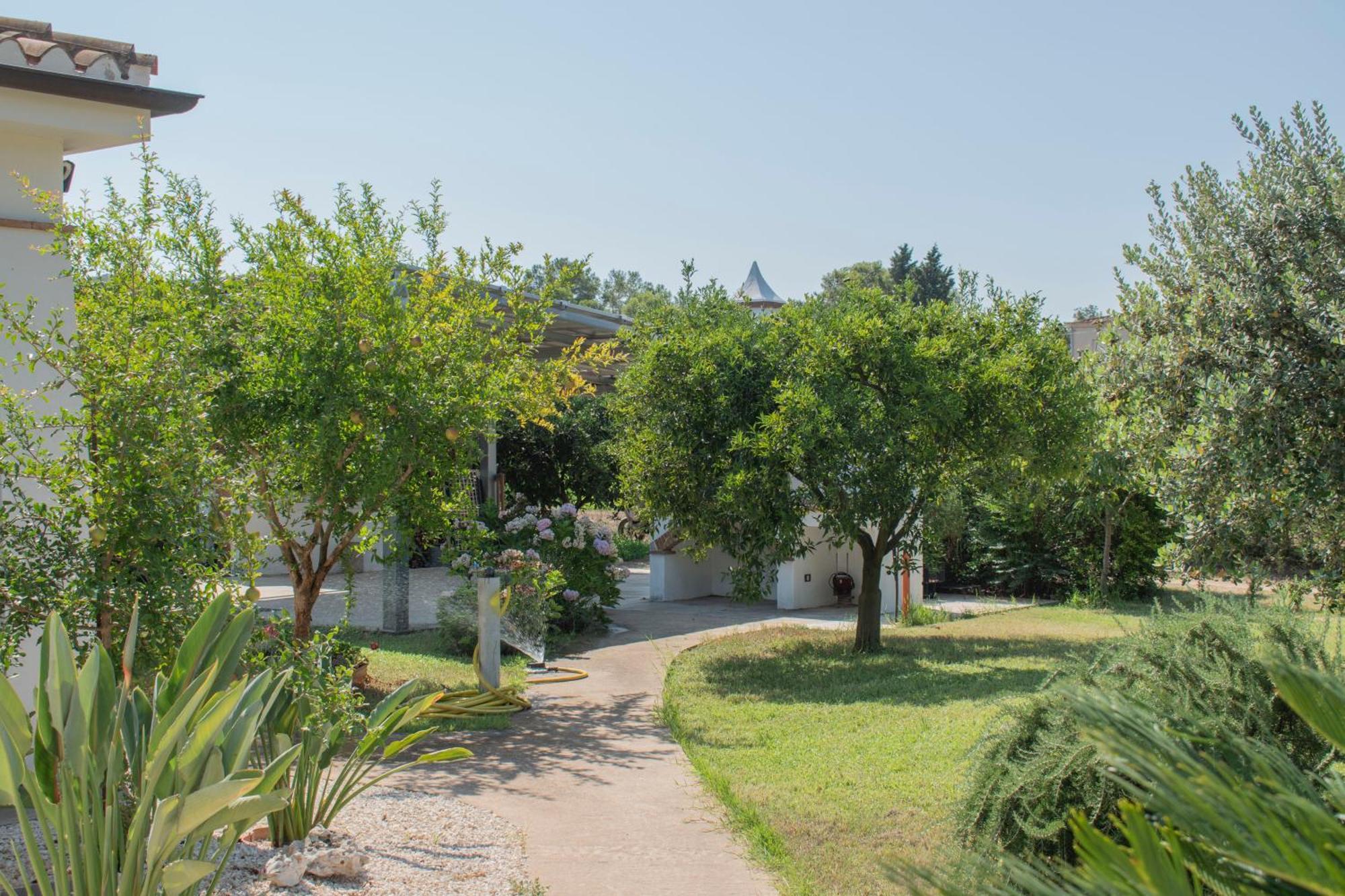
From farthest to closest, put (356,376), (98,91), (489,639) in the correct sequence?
(489,639)
(356,376)
(98,91)

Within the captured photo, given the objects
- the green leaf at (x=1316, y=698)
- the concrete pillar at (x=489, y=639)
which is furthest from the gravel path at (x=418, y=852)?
the green leaf at (x=1316, y=698)

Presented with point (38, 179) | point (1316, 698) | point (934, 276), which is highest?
point (934, 276)

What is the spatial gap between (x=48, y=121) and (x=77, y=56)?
394 millimetres

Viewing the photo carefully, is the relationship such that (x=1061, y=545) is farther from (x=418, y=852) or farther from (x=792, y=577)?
(x=418, y=852)

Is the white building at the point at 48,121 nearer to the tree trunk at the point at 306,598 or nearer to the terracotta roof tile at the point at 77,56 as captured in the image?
the terracotta roof tile at the point at 77,56

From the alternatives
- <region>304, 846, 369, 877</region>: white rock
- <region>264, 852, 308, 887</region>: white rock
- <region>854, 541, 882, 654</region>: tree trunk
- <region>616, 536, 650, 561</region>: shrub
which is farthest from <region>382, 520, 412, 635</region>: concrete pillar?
<region>616, 536, 650, 561</region>: shrub

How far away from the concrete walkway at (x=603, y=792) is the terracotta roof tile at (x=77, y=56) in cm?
459

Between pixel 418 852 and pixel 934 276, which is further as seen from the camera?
pixel 934 276

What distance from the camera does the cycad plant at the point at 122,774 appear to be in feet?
10.3

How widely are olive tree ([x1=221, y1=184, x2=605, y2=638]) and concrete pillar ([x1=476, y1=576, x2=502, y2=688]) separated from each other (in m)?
0.93

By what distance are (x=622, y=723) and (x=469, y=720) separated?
1.28m

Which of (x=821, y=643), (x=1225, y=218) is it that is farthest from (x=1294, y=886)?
(x=821, y=643)

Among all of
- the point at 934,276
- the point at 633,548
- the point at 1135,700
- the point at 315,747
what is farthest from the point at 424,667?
the point at 934,276

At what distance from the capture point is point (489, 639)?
10023 millimetres
